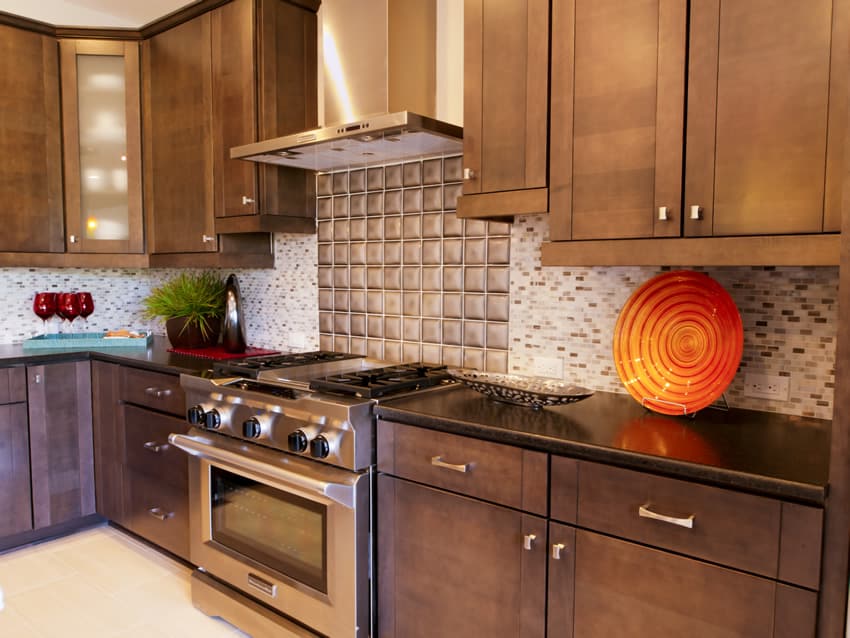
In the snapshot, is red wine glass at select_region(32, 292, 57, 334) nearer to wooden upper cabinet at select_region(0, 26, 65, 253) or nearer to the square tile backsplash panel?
wooden upper cabinet at select_region(0, 26, 65, 253)

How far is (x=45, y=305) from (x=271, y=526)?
199 cm

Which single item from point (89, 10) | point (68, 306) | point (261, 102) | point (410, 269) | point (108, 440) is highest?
point (89, 10)

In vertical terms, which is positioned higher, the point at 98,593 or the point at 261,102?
the point at 261,102

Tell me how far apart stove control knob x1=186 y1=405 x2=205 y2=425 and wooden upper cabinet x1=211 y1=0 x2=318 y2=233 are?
830mm

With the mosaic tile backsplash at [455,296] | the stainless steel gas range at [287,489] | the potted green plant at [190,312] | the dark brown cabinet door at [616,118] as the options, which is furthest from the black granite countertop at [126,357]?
the dark brown cabinet door at [616,118]

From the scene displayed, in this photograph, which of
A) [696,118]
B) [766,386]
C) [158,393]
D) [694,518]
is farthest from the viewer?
[158,393]

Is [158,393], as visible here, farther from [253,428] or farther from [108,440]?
[253,428]

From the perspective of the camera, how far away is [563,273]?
7.09ft

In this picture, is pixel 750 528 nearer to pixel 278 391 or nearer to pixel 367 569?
pixel 367 569

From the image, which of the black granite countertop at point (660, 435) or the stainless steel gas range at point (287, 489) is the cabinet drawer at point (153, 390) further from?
the black granite countertop at point (660, 435)

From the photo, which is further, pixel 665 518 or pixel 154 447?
pixel 154 447

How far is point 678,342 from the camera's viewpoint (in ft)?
5.82

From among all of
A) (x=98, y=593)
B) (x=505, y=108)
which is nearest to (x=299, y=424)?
(x=505, y=108)

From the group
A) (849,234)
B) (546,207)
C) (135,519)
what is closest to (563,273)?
(546,207)
